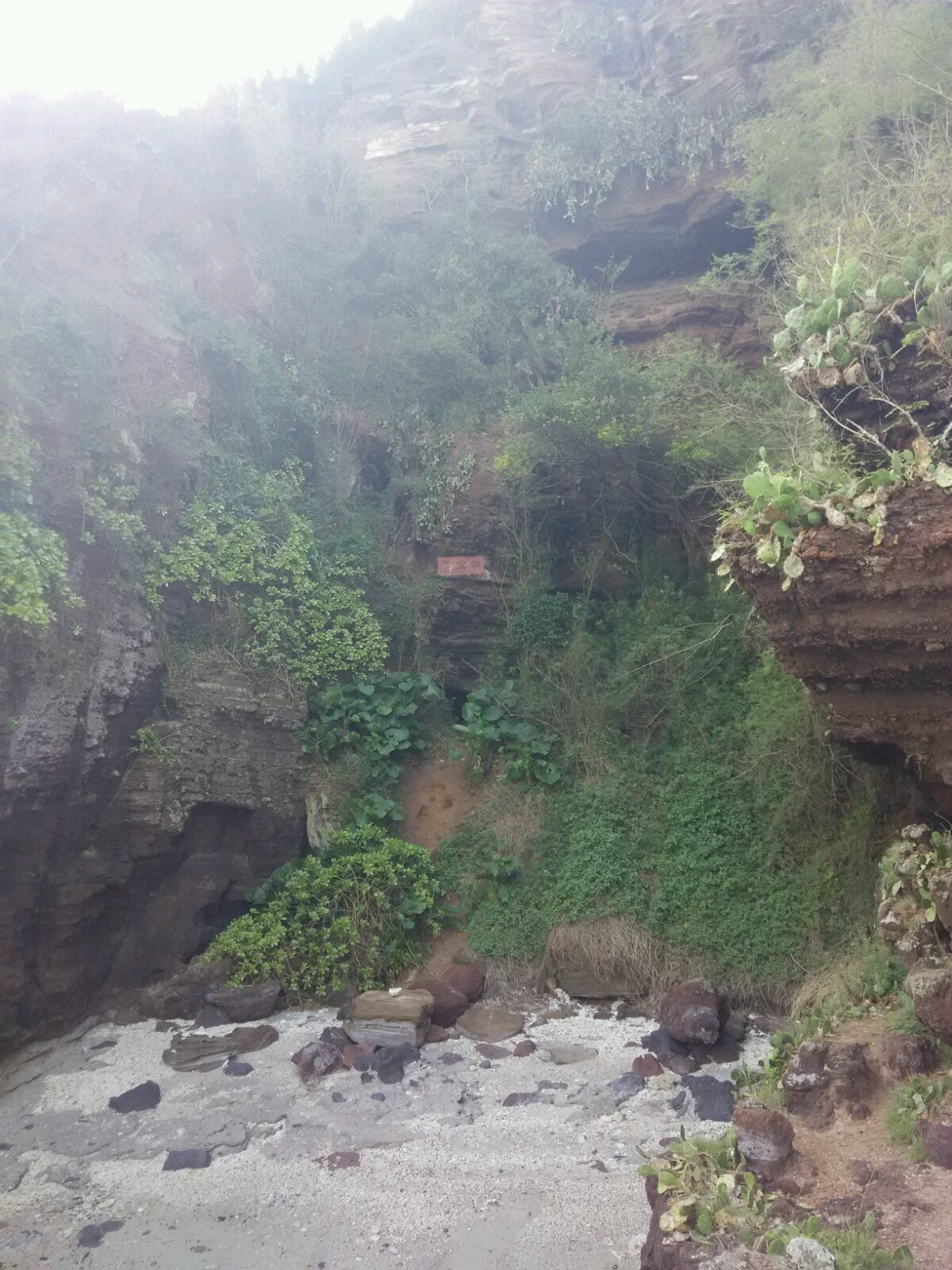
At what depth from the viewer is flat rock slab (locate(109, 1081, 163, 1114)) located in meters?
7.75

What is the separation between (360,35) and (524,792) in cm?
2048

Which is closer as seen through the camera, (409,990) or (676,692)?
(409,990)

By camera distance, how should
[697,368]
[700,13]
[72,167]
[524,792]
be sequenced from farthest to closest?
[700,13], [72,167], [697,368], [524,792]

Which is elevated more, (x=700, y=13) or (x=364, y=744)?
(x=700, y=13)

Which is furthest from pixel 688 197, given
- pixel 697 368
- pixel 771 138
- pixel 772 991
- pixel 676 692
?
pixel 772 991

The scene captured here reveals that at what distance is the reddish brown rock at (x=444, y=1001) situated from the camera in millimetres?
9156

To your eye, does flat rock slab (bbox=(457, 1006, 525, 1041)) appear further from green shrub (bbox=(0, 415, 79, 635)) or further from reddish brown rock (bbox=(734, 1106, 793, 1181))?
green shrub (bbox=(0, 415, 79, 635))

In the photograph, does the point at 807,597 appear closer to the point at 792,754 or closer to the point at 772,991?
the point at 792,754

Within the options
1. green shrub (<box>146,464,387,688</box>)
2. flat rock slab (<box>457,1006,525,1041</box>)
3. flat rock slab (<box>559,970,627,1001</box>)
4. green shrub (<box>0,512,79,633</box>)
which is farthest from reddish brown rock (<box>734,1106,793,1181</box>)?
green shrub (<box>146,464,387,688</box>)

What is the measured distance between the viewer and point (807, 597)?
6613 mm

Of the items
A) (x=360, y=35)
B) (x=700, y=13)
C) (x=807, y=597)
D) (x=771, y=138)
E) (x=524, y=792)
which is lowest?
(x=524, y=792)

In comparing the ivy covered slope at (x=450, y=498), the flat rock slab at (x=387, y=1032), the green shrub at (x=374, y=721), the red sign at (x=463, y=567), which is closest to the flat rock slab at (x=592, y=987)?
the ivy covered slope at (x=450, y=498)

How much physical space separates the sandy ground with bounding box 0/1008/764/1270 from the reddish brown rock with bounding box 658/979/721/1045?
42cm

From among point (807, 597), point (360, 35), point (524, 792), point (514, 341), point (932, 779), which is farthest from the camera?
point (360, 35)
